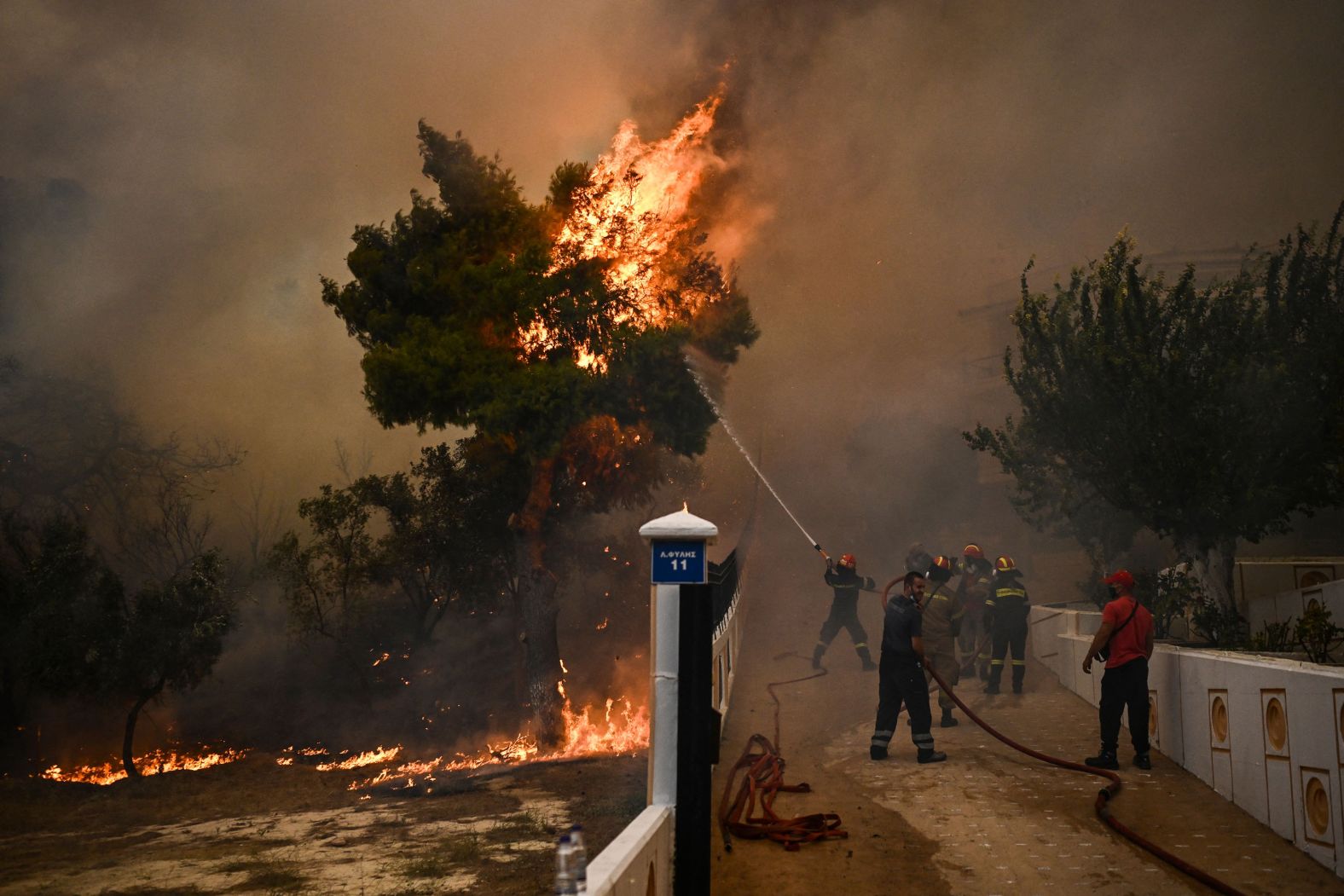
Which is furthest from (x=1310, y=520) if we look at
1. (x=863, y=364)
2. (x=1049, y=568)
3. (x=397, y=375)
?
(x=397, y=375)

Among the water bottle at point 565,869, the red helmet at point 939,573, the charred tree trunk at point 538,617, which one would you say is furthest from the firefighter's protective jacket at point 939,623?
the water bottle at point 565,869

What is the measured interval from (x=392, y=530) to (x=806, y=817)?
1853cm

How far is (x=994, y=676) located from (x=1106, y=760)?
14.6ft

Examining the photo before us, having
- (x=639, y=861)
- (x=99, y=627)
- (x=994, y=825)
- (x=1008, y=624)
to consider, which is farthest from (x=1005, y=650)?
(x=99, y=627)

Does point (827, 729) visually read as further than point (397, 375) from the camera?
No

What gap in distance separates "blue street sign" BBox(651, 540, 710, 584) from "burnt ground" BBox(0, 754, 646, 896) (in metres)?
2.82

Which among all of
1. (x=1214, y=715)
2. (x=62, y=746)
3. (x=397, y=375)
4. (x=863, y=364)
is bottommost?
(x=62, y=746)

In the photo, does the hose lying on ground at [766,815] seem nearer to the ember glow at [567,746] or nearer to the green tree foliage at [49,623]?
the ember glow at [567,746]

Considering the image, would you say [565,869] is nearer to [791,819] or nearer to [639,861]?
[639,861]

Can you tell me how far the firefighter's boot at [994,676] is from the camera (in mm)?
13125

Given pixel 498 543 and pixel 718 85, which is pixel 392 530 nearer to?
pixel 498 543

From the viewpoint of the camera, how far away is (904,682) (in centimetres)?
952

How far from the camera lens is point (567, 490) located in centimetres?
2172

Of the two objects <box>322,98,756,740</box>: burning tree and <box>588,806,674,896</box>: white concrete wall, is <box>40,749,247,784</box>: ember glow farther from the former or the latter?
<box>588,806,674,896</box>: white concrete wall
